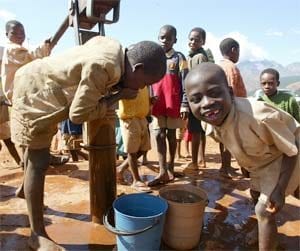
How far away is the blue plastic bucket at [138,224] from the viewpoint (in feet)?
8.16

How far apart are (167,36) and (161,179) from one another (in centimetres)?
183

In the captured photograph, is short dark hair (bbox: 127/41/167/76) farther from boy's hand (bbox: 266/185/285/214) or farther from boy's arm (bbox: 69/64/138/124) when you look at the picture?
Result: boy's hand (bbox: 266/185/285/214)

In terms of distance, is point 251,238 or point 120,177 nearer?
point 251,238

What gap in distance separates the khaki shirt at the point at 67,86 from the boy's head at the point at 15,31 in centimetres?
246

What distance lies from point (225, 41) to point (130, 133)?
1.88 m

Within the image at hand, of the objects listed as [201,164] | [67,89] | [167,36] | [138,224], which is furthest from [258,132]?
[201,164]

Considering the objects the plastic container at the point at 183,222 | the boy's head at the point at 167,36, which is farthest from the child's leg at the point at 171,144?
the plastic container at the point at 183,222

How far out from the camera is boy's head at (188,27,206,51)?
485 cm

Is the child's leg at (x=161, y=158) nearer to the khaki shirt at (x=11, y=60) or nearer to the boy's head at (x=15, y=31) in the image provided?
the khaki shirt at (x=11, y=60)

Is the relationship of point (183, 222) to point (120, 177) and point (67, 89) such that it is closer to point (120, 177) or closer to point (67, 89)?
point (67, 89)

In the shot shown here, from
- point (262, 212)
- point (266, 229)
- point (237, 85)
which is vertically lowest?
point (266, 229)

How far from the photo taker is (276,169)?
246cm

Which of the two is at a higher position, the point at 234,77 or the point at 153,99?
the point at 234,77

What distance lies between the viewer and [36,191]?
8.66ft
